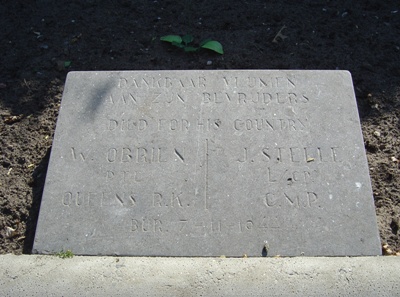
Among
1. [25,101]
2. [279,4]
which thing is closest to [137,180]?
[25,101]

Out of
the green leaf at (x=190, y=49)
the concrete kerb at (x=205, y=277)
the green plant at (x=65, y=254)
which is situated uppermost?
the green leaf at (x=190, y=49)

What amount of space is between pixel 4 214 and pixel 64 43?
182cm

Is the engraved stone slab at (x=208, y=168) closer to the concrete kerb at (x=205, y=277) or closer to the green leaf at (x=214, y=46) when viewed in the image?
the concrete kerb at (x=205, y=277)

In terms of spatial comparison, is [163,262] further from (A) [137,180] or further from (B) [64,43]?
(B) [64,43]

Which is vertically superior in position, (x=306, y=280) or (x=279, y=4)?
(x=279, y=4)

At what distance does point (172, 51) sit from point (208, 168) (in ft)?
5.36

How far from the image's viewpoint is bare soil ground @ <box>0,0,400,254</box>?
3.44m

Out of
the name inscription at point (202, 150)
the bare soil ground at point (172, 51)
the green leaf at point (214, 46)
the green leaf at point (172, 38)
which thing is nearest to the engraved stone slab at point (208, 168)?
the name inscription at point (202, 150)

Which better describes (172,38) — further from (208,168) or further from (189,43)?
(208,168)

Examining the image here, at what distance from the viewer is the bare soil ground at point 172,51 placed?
344 centimetres

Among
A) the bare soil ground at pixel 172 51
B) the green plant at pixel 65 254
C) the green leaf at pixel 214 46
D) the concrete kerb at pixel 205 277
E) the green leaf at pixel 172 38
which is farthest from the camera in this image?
the green leaf at pixel 172 38

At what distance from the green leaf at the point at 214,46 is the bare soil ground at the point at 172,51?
0.24 ft

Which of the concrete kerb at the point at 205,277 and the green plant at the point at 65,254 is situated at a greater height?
the concrete kerb at the point at 205,277

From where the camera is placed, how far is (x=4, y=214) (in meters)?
3.13
